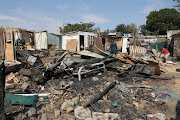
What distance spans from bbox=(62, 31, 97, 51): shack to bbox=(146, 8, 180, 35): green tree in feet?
86.5

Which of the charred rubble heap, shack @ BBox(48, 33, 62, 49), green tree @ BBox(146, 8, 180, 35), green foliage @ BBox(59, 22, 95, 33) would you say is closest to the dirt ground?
the charred rubble heap

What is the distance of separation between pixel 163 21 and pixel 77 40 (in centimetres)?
2990

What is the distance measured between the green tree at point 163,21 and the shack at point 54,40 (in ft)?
95.2

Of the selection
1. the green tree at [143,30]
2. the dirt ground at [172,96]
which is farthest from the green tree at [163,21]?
the dirt ground at [172,96]

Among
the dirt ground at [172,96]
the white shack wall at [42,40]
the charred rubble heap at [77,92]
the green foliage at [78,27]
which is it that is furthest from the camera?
the green foliage at [78,27]

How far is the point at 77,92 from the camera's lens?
13.6ft

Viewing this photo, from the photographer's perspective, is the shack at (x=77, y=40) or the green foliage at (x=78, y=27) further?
the green foliage at (x=78, y=27)

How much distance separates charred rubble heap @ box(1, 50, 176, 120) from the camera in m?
3.02

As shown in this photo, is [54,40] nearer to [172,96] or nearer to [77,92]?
[77,92]

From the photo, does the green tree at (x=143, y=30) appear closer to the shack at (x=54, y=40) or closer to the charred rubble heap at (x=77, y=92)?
the shack at (x=54, y=40)

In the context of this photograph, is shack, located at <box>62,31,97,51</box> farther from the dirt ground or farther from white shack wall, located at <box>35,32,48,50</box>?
the dirt ground

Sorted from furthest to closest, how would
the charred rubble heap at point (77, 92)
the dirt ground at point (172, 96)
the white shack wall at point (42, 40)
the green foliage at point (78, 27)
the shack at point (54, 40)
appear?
the green foliage at point (78, 27) → the shack at point (54, 40) → the white shack wall at point (42, 40) → the dirt ground at point (172, 96) → the charred rubble heap at point (77, 92)

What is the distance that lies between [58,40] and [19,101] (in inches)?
540

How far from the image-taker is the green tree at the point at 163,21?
32.0m
